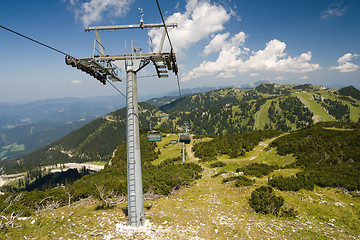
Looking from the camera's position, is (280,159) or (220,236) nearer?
(220,236)

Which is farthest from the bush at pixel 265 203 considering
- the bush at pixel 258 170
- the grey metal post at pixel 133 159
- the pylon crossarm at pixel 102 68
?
the pylon crossarm at pixel 102 68

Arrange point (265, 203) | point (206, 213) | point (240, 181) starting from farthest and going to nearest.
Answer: point (240, 181), point (265, 203), point (206, 213)

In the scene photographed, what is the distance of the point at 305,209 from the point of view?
48.5 feet

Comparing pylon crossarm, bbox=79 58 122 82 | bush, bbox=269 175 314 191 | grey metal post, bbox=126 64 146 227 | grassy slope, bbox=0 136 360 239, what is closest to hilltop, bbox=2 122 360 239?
grassy slope, bbox=0 136 360 239

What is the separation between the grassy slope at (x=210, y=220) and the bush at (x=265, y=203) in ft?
1.82

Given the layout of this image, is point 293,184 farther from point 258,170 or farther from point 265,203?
point 258,170

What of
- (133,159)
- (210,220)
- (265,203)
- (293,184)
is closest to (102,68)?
(133,159)

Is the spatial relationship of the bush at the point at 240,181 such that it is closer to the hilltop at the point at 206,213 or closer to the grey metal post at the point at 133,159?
the hilltop at the point at 206,213

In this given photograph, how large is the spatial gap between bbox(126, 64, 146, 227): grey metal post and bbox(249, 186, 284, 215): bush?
1010cm

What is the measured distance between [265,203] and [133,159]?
486 inches

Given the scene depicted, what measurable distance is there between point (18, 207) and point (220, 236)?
581 inches

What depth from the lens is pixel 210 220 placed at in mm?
13352

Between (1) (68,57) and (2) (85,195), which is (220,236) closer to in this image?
(2) (85,195)

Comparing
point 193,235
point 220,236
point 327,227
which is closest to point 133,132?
point 193,235
